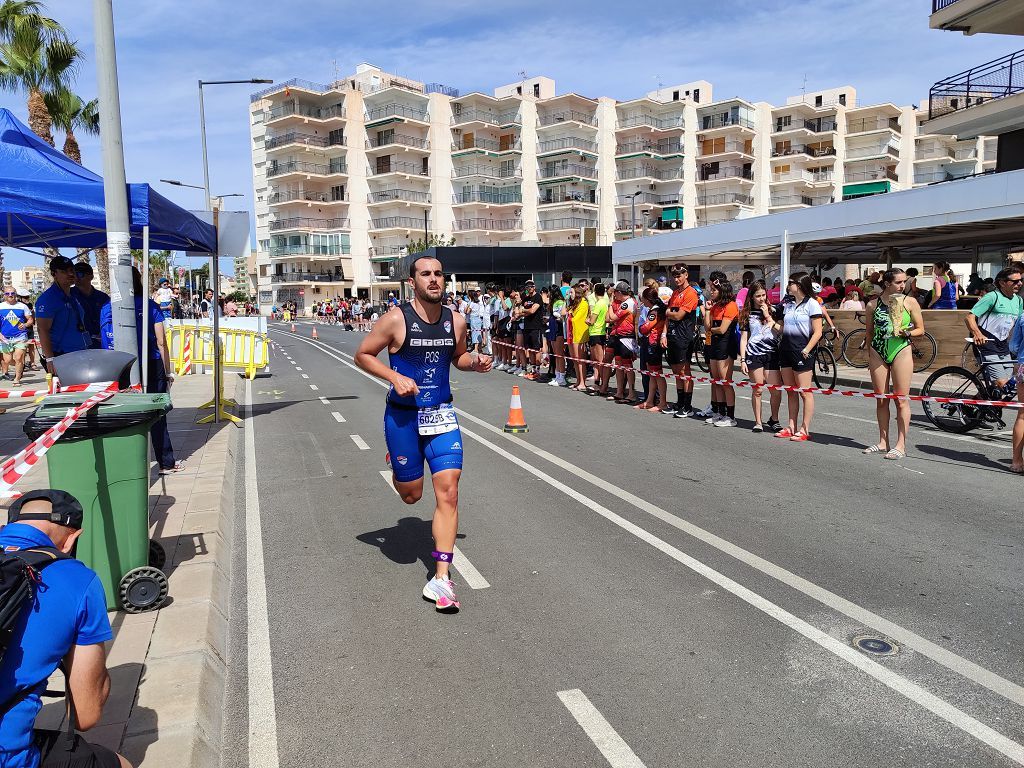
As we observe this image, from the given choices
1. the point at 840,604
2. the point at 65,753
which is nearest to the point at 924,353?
the point at 840,604

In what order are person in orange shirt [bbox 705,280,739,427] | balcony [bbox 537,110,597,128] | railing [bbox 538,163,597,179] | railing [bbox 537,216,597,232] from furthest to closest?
railing [bbox 538,163,597,179] → balcony [bbox 537,110,597,128] → railing [bbox 537,216,597,232] → person in orange shirt [bbox 705,280,739,427]

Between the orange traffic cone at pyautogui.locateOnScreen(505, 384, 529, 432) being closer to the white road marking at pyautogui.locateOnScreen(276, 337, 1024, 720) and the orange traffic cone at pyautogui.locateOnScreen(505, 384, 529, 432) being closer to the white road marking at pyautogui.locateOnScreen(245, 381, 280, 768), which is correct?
the white road marking at pyautogui.locateOnScreen(276, 337, 1024, 720)

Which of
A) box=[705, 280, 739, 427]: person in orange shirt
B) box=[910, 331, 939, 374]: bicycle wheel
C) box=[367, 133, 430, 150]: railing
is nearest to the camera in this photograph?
box=[705, 280, 739, 427]: person in orange shirt

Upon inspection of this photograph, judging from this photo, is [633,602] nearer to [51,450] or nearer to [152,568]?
[152,568]

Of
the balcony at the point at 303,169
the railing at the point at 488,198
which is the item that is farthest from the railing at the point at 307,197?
the railing at the point at 488,198

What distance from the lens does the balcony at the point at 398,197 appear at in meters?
79.6

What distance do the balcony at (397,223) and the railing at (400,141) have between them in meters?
7.30

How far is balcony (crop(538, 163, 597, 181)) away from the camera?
80.8 metres

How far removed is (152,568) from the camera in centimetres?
464

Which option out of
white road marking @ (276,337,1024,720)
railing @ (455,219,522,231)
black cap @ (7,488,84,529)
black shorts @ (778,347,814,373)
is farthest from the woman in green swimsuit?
railing @ (455,219,522,231)

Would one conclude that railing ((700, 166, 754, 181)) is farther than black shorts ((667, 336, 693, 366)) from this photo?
Yes

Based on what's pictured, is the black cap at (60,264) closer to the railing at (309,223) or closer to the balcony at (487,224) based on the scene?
the railing at (309,223)

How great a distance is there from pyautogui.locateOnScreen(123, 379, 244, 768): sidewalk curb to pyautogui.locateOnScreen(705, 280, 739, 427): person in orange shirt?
7465 millimetres

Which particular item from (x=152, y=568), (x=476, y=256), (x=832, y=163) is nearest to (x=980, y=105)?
(x=476, y=256)
